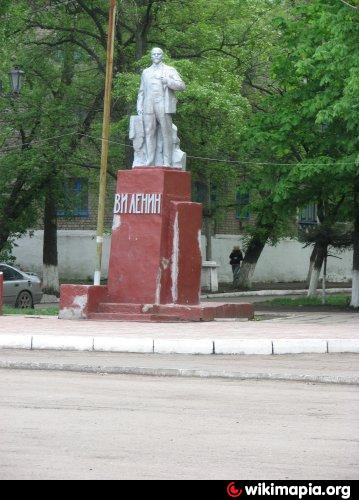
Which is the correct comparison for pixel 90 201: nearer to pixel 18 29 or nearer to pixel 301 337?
pixel 18 29

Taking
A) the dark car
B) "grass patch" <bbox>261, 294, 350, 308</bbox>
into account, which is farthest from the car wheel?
"grass patch" <bbox>261, 294, 350, 308</bbox>

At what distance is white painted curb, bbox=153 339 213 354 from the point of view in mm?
16656

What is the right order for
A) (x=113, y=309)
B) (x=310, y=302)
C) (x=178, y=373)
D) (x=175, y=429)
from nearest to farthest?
(x=175, y=429) → (x=178, y=373) → (x=113, y=309) → (x=310, y=302)

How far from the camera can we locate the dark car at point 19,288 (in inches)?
1235

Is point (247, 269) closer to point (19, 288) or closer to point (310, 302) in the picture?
point (310, 302)

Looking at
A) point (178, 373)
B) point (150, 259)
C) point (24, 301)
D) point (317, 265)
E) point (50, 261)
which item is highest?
point (317, 265)

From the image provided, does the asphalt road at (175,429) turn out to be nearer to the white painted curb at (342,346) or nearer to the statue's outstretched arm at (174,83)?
the white painted curb at (342,346)

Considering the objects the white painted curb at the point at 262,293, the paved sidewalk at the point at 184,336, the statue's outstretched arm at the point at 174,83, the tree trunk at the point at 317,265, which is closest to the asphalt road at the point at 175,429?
the paved sidewalk at the point at 184,336

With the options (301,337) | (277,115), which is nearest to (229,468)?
(301,337)

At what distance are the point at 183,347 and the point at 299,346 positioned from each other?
1624 millimetres

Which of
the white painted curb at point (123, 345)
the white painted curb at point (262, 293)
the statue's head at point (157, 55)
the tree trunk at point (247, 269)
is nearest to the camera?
the white painted curb at point (123, 345)

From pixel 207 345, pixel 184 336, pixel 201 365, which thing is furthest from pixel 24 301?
Answer: pixel 201 365

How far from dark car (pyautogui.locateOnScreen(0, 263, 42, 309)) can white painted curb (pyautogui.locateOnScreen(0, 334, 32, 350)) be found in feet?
44.6

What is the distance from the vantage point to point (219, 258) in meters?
51.6
